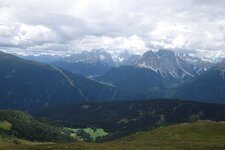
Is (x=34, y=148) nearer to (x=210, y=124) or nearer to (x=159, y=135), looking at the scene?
(x=159, y=135)

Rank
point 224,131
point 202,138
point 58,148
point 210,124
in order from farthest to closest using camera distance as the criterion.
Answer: point 210,124 → point 224,131 → point 202,138 → point 58,148

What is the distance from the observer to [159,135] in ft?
520

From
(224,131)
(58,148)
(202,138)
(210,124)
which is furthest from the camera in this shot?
(210,124)

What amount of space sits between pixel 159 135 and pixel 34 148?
228 feet

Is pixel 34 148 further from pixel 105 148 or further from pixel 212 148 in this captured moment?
pixel 212 148

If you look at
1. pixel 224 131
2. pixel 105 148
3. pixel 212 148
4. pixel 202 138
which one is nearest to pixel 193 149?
pixel 212 148

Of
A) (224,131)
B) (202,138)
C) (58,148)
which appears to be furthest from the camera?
(224,131)

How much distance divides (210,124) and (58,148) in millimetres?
87896

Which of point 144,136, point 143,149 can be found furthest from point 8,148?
point 144,136

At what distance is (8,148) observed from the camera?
103125 mm

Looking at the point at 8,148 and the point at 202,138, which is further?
the point at 202,138

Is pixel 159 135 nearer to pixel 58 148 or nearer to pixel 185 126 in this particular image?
pixel 185 126

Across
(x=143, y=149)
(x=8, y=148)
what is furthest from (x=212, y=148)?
(x=8, y=148)

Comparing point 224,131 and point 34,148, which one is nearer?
point 34,148
